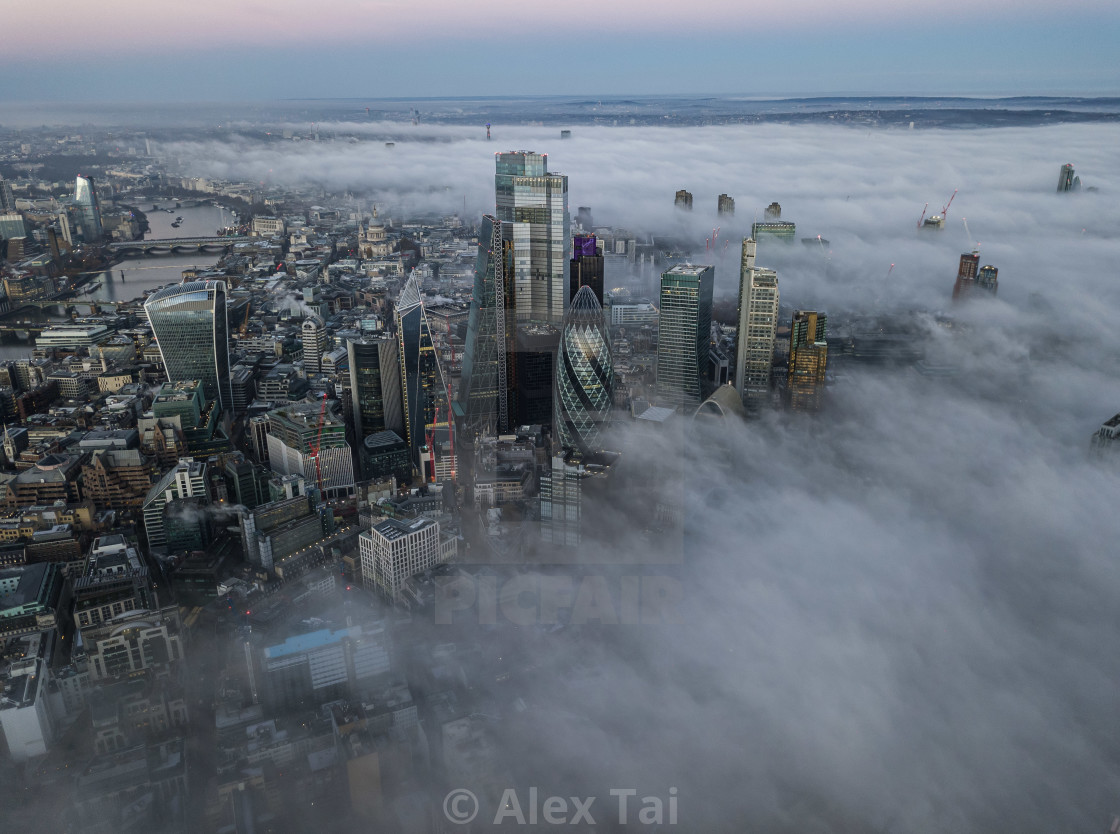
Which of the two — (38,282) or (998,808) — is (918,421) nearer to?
(998,808)

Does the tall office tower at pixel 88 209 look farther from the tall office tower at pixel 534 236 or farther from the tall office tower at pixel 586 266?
the tall office tower at pixel 586 266

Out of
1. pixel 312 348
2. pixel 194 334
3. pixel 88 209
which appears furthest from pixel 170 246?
pixel 194 334

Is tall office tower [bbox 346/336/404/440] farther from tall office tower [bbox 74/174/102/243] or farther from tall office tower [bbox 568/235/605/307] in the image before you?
tall office tower [bbox 74/174/102/243]

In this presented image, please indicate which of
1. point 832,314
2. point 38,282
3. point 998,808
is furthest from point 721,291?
point 38,282

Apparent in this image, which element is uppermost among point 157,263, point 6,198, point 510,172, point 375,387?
point 510,172

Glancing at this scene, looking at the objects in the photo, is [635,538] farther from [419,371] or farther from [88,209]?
[88,209]
